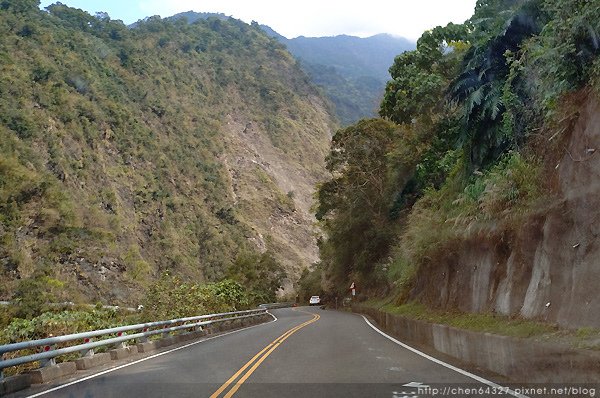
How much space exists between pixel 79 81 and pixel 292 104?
62.3 metres

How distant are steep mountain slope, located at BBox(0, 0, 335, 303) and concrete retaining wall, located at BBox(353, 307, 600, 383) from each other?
36.6 m

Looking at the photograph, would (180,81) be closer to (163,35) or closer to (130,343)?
(163,35)

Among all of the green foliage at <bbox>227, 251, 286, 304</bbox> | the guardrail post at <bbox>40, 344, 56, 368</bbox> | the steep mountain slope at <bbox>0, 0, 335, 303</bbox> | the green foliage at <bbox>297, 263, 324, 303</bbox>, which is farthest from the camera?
the green foliage at <bbox>297, 263, 324, 303</bbox>

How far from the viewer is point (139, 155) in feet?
263

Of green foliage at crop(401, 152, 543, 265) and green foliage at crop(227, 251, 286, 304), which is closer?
green foliage at crop(401, 152, 543, 265)

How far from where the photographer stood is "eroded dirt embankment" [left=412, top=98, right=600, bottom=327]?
31.3ft

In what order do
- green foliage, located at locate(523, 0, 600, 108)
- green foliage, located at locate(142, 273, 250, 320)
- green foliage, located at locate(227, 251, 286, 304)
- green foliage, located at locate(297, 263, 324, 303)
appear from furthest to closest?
green foliage, located at locate(297, 263, 324, 303), green foliage, located at locate(227, 251, 286, 304), green foliage, located at locate(142, 273, 250, 320), green foliage, located at locate(523, 0, 600, 108)

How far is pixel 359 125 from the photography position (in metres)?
39.0

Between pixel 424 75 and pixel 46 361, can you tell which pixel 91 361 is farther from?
pixel 424 75

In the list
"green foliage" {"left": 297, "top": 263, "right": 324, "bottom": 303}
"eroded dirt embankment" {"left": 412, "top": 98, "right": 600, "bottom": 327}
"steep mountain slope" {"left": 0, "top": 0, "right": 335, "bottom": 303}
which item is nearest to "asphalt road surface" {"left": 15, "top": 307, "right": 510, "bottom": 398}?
"eroded dirt embankment" {"left": 412, "top": 98, "right": 600, "bottom": 327}

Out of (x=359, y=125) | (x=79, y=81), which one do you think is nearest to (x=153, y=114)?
(x=79, y=81)

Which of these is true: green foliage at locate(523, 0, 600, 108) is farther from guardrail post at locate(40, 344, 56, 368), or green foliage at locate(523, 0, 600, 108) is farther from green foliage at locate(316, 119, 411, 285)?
green foliage at locate(316, 119, 411, 285)

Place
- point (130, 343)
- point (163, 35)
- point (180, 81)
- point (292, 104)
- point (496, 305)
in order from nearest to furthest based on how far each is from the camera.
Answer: point (496, 305)
point (130, 343)
point (180, 81)
point (163, 35)
point (292, 104)

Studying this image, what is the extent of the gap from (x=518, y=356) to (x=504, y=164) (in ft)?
29.6
